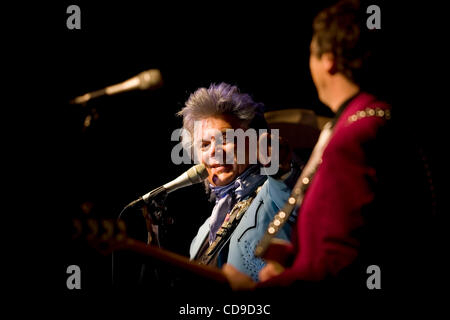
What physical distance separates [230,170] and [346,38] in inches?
47.7

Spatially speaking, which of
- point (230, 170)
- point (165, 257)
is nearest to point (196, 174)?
point (230, 170)

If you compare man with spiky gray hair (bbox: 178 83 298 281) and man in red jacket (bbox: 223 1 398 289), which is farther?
man with spiky gray hair (bbox: 178 83 298 281)

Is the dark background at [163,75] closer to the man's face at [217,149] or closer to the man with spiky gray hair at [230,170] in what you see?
the man with spiky gray hair at [230,170]

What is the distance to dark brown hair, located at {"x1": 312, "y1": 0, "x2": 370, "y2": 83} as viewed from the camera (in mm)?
1229

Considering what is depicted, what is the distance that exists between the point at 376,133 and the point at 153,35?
1.75 m

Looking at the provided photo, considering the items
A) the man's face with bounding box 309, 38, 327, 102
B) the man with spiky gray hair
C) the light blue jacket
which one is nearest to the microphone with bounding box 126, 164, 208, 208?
the man with spiky gray hair

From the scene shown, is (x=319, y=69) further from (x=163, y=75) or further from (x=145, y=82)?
(x=163, y=75)

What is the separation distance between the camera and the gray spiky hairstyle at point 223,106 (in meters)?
2.39

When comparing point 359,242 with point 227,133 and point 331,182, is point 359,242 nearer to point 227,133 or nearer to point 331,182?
point 331,182

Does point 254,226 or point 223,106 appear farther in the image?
point 223,106

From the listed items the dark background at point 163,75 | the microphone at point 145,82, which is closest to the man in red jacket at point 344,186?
the dark background at point 163,75

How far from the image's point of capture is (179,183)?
214 centimetres

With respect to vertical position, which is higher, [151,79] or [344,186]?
[151,79]

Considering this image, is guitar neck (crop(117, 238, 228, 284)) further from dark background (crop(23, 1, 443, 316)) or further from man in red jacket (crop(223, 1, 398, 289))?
dark background (crop(23, 1, 443, 316))
